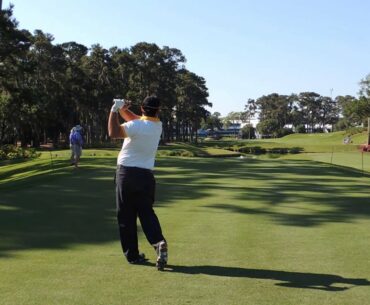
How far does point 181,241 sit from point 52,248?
1794 mm

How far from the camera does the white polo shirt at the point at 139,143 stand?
20.9ft

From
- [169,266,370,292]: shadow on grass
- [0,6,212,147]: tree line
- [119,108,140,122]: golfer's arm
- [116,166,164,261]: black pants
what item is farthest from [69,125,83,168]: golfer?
[0,6,212,147]: tree line

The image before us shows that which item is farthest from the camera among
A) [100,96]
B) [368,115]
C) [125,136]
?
[368,115]

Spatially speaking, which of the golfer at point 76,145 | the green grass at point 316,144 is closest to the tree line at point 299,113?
the green grass at point 316,144

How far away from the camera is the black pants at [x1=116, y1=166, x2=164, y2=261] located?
6.38 m

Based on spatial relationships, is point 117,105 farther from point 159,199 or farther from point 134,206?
point 159,199

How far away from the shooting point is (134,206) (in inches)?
257

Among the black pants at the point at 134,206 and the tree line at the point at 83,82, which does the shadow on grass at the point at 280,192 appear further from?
Answer: the tree line at the point at 83,82

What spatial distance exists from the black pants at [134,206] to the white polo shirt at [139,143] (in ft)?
0.28

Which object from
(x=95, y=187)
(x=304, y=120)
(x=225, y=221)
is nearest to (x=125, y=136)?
(x=225, y=221)

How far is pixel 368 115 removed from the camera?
9188 cm

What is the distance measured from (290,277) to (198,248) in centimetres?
169

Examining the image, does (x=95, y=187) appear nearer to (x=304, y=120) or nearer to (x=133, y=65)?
(x=133, y=65)

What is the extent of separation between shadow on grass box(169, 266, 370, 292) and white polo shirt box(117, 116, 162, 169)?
1.33m
